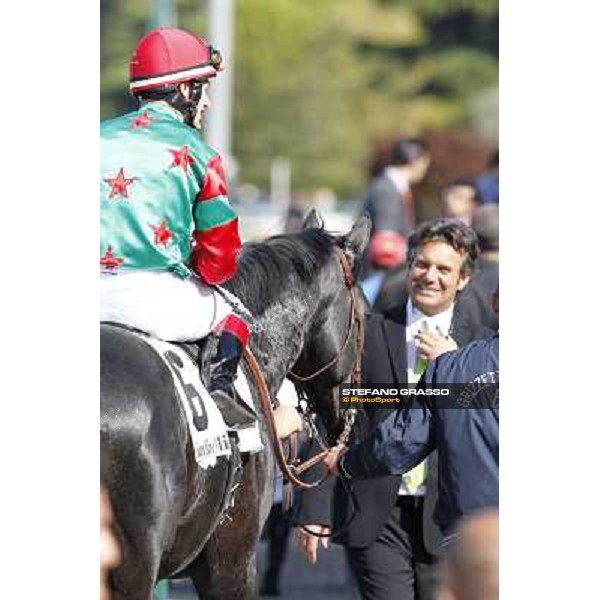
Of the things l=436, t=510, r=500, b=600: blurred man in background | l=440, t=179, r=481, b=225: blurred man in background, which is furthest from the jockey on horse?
l=440, t=179, r=481, b=225: blurred man in background

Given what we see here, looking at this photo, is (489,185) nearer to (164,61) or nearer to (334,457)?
(334,457)

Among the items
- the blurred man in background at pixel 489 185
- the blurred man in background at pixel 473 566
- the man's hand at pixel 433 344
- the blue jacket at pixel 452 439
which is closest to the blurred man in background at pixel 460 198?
the blurred man in background at pixel 489 185

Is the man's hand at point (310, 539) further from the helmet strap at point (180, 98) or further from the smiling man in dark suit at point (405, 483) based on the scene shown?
the helmet strap at point (180, 98)

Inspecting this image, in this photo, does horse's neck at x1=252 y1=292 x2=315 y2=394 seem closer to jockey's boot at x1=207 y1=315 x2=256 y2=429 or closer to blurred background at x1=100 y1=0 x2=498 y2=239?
jockey's boot at x1=207 y1=315 x2=256 y2=429

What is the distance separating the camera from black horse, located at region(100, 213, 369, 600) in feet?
17.0

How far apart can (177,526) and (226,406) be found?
18.9 inches


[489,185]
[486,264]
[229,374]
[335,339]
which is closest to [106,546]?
[229,374]

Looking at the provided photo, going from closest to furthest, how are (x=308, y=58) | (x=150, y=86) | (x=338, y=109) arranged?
1. (x=150, y=86)
2. (x=308, y=58)
3. (x=338, y=109)

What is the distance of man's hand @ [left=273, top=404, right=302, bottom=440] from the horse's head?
218 millimetres

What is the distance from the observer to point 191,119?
5980mm

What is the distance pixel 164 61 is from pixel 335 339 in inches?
57.8

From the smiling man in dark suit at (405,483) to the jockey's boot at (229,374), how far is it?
1.00 meters
